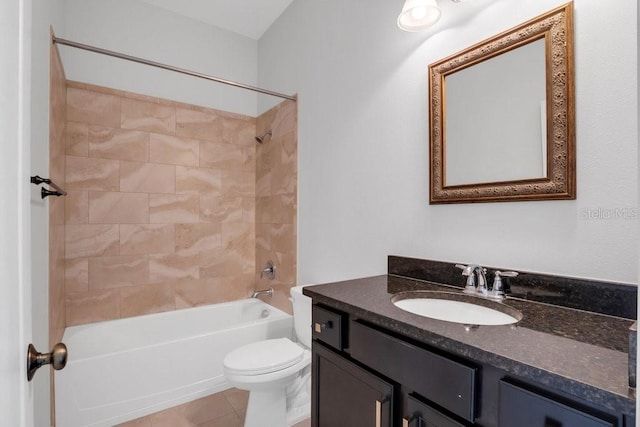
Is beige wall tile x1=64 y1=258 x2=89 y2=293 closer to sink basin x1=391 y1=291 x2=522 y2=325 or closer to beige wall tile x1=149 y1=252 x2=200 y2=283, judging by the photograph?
beige wall tile x1=149 y1=252 x2=200 y2=283

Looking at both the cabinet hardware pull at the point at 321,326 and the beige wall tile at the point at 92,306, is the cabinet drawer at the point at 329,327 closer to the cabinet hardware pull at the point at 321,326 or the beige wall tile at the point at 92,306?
the cabinet hardware pull at the point at 321,326

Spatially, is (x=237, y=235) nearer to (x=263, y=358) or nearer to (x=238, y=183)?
(x=238, y=183)

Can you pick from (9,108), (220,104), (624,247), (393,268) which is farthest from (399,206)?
(220,104)

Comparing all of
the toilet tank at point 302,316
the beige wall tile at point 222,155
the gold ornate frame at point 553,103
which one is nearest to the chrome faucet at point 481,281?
the gold ornate frame at point 553,103

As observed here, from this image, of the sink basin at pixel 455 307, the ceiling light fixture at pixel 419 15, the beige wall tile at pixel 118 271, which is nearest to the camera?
the sink basin at pixel 455 307

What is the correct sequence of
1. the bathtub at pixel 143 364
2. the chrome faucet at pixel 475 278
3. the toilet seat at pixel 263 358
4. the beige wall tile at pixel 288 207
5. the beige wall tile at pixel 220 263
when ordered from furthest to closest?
the beige wall tile at pixel 220 263
the beige wall tile at pixel 288 207
the bathtub at pixel 143 364
the toilet seat at pixel 263 358
the chrome faucet at pixel 475 278

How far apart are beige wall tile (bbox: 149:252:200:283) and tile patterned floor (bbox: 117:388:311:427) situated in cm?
101

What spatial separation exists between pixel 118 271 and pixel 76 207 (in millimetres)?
568

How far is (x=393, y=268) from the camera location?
154 centimetres

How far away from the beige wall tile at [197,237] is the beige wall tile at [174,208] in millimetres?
70

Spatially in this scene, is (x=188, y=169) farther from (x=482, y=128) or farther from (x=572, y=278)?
(x=572, y=278)

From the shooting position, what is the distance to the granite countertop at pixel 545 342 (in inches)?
20.8

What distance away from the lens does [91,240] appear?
2314mm

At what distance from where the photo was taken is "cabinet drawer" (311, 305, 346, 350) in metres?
1.06
